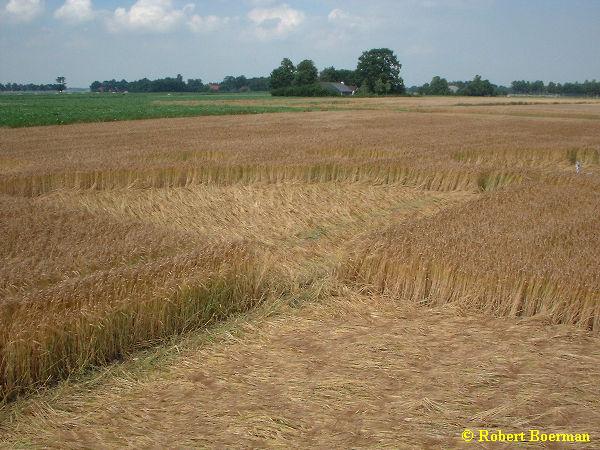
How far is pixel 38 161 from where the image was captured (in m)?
16.6

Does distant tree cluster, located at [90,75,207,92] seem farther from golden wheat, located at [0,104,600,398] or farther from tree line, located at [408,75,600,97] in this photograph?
golden wheat, located at [0,104,600,398]

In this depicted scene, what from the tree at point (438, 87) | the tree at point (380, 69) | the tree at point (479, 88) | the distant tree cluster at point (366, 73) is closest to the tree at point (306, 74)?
the distant tree cluster at point (366, 73)

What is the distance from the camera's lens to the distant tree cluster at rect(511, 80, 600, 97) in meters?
138

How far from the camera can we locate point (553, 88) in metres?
161

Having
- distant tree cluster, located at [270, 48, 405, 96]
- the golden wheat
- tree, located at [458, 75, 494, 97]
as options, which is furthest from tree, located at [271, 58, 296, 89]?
the golden wheat

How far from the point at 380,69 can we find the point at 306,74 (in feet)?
48.2

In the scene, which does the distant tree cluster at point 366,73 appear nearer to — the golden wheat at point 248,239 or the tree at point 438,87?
the tree at point 438,87

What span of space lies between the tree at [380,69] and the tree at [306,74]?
9279 millimetres

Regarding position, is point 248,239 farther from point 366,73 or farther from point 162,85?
point 162,85

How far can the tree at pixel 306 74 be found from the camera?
111m

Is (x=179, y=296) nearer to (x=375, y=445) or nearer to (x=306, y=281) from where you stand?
(x=306, y=281)

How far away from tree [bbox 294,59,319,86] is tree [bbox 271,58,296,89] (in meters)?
2.84

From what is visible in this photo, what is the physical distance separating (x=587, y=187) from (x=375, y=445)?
Answer: 455 inches

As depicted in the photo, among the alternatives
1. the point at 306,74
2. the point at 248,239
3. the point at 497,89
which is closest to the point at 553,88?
the point at 497,89
